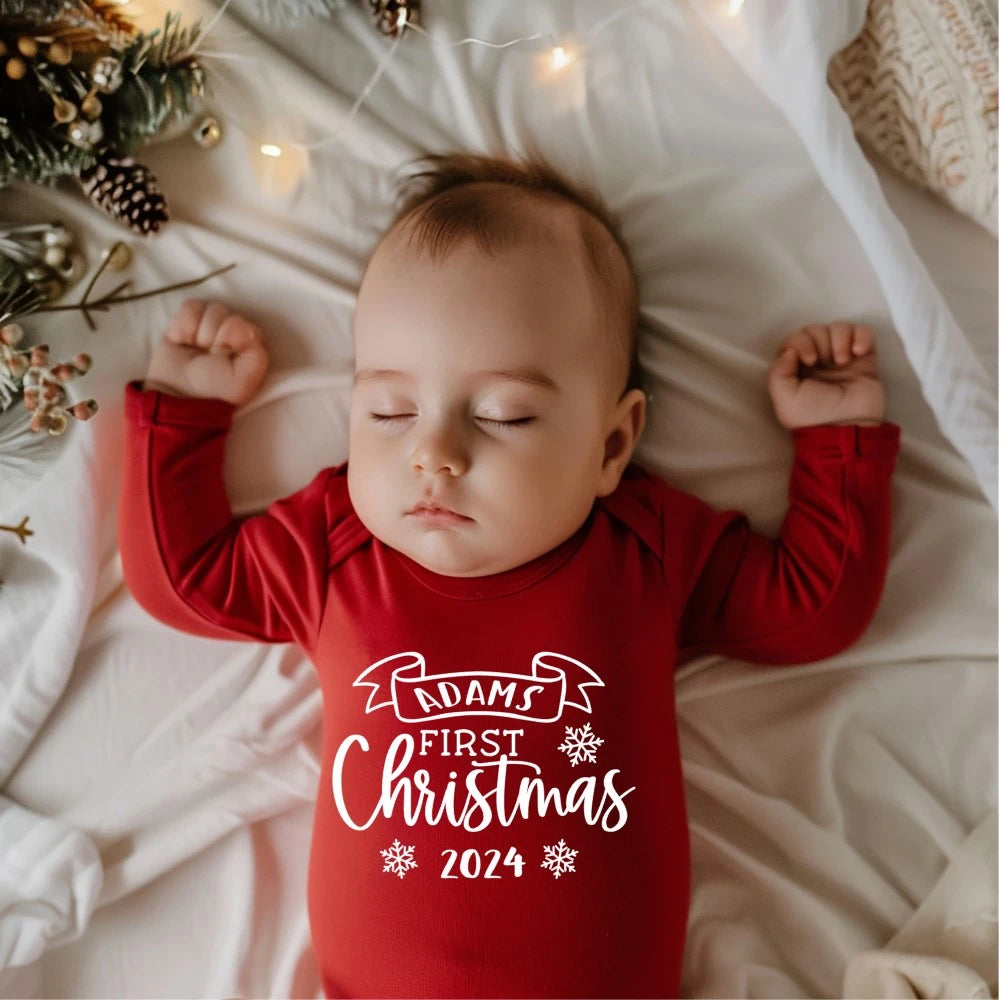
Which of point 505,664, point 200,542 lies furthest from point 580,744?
point 200,542

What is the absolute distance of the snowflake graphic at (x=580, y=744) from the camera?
0.96 meters

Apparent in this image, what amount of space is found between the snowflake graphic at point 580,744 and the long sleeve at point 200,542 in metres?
0.33

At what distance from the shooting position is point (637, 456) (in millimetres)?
1146

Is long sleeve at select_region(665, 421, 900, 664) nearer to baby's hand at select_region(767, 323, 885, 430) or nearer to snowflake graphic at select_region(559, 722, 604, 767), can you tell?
baby's hand at select_region(767, 323, 885, 430)

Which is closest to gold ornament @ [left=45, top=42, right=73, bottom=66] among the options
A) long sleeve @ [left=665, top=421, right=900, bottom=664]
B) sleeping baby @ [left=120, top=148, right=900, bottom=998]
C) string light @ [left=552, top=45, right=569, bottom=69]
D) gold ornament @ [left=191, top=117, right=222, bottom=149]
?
gold ornament @ [left=191, top=117, right=222, bottom=149]

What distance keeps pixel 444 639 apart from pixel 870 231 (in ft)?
2.24

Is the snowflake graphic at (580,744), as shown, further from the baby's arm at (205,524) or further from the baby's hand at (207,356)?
the baby's hand at (207,356)

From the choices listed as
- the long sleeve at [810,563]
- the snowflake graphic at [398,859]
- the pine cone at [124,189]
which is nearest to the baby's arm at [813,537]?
the long sleeve at [810,563]

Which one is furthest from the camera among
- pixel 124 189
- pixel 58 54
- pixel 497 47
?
pixel 497 47

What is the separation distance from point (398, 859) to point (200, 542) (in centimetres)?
44

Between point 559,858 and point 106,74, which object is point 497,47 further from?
point 559,858

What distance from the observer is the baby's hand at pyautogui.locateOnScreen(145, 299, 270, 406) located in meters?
1.09

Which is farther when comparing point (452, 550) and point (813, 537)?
point (813, 537)

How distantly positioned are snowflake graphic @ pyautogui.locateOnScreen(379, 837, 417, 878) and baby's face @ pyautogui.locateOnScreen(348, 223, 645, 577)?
11.8 inches
